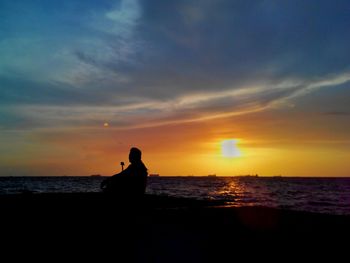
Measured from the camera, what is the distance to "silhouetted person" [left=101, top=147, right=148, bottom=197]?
8.04 meters

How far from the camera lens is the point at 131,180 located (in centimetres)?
806

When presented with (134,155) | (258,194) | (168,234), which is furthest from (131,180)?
(258,194)

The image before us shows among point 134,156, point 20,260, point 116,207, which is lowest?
point 20,260

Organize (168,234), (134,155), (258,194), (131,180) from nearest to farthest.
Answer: (168,234)
(131,180)
(134,155)
(258,194)

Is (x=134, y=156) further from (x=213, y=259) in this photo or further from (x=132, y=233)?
(x=213, y=259)

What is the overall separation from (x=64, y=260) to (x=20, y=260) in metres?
0.69

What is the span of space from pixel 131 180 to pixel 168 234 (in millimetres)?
1409

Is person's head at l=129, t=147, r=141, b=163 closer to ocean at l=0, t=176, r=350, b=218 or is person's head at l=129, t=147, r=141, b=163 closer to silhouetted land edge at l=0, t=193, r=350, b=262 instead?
silhouetted land edge at l=0, t=193, r=350, b=262

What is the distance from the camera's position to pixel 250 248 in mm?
6711

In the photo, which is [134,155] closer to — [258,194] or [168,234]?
[168,234]

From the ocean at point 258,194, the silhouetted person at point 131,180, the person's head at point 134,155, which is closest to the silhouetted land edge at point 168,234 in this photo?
the silhouetted person at point 131,180

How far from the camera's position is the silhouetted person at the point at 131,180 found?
8.04 m

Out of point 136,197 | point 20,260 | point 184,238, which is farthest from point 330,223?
point 20,260


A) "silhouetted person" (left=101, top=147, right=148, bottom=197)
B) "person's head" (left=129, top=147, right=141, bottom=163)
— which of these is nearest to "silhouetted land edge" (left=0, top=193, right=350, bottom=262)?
"silhouetted person" (left=101, top=147, right=148, bottom=197)
